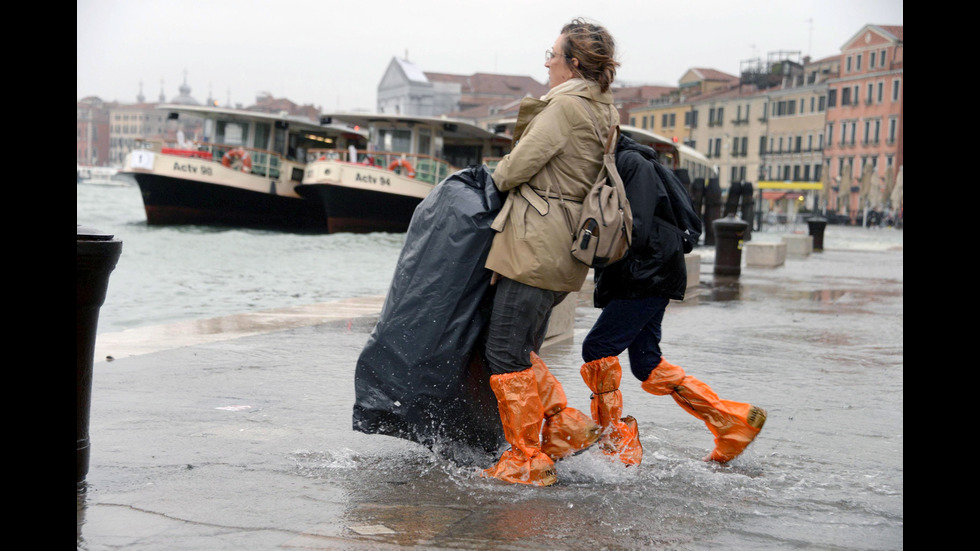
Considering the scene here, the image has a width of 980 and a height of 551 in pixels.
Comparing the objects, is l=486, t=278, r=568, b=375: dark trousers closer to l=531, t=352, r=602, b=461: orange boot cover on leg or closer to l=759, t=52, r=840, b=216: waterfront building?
l=531, t=352, r=602, b=461: orange boot cover on leg

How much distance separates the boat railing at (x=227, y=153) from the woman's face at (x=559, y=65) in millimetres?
44356

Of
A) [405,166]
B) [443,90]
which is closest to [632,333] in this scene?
[405,166]

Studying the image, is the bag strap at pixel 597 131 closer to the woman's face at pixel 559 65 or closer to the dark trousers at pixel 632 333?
the woman's face at pixel 559 65

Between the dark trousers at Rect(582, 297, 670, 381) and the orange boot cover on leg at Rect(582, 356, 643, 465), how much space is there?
0.14ft

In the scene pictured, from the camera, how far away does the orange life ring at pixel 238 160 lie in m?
46.9

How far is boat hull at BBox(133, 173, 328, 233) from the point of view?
151 feet

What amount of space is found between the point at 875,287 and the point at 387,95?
5579 inches

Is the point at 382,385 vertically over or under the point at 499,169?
under

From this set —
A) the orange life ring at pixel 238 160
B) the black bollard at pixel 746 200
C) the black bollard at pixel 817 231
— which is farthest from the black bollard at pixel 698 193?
the orange life ring at pixel 238 160

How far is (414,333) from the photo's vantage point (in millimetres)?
3789

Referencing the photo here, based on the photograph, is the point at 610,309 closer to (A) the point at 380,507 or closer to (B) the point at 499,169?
(B) the point at 499,169

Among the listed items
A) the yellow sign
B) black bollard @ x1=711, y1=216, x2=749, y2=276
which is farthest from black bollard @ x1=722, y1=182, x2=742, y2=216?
the yellow sign

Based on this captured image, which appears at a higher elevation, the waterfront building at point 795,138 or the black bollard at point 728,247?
the waterfront building at point 795,138
